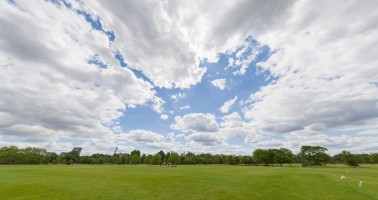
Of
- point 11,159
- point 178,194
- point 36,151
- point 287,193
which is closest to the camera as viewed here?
point 178,194

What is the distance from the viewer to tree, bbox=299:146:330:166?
139438mm

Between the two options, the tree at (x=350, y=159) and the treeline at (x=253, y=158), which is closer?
the tree at (x=350, y=159)

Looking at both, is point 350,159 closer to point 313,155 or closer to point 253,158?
point 313,155

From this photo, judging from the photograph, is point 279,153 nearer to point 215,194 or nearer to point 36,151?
point 215,194

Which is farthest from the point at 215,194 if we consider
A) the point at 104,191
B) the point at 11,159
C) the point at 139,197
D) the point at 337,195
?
the point at 11,159

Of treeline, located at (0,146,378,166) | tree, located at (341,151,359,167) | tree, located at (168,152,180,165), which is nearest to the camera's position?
tree, located at (341,151,359,167)

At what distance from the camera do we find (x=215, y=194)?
2562 cm

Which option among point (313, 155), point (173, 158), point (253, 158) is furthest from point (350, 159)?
point (173, 158)

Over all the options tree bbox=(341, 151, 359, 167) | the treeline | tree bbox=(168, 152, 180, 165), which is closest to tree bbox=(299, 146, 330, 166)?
the treeline

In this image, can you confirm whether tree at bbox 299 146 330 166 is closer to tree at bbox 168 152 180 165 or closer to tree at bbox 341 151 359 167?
tree at bbox 341 151 359 167

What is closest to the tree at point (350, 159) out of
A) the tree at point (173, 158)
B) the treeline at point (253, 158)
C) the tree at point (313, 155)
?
the treeline at point (253, 158)

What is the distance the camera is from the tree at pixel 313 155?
5490 inches

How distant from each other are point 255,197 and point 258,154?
5673 inches

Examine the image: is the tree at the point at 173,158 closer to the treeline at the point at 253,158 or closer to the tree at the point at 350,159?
the treeline at the point at 253,158
